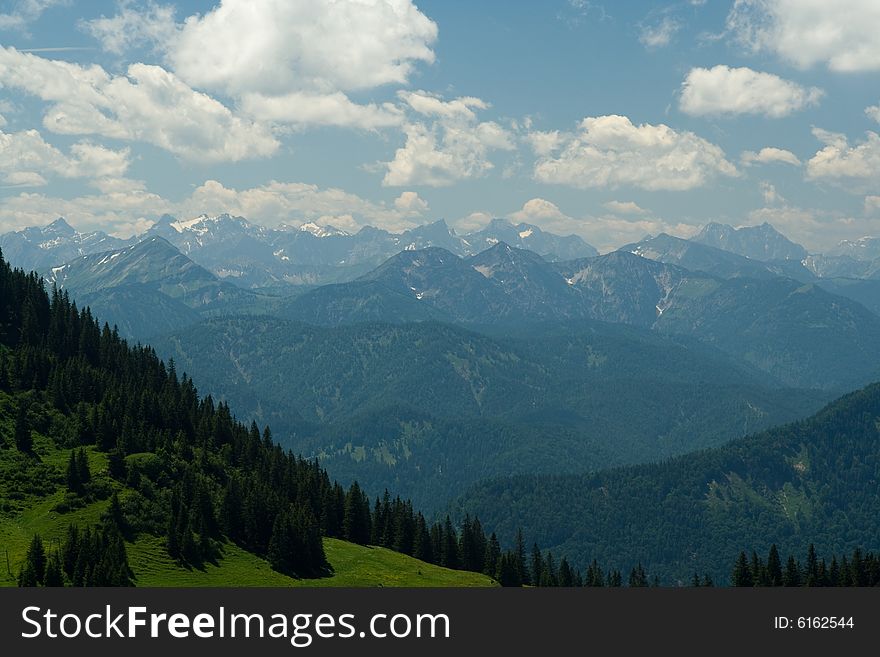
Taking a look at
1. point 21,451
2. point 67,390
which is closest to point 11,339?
point 67,390

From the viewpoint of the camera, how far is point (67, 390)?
152 m

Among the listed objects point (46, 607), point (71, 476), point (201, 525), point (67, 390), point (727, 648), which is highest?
point (67, 390)

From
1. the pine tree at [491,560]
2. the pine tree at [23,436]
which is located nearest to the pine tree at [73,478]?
the pine tree at [23,436]

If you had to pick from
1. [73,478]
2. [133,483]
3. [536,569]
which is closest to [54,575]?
[73,478]

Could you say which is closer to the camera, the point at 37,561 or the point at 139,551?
the point at 37,561

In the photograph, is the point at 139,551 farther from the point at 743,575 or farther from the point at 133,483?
the point at 743,575

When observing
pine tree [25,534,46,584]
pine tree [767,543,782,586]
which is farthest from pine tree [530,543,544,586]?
pine tree [25,534,46,584]

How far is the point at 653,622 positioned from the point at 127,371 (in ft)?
483

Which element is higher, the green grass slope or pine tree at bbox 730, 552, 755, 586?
the green grass slope

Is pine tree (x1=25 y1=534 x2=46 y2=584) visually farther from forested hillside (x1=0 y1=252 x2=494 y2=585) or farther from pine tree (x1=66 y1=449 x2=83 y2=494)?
pine tree (x1=66 y1=449 x2=83 y2=494)

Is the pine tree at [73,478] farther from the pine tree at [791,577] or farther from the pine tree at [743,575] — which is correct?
the pine tree at [791,577]

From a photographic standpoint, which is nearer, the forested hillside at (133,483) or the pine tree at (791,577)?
the forested hillside at (133,483)

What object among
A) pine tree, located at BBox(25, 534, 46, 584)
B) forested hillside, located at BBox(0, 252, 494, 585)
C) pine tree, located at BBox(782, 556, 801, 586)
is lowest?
pine tree, located at BBox(782, 556, 801, 586)

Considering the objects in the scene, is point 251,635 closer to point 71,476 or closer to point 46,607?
point 46,607
